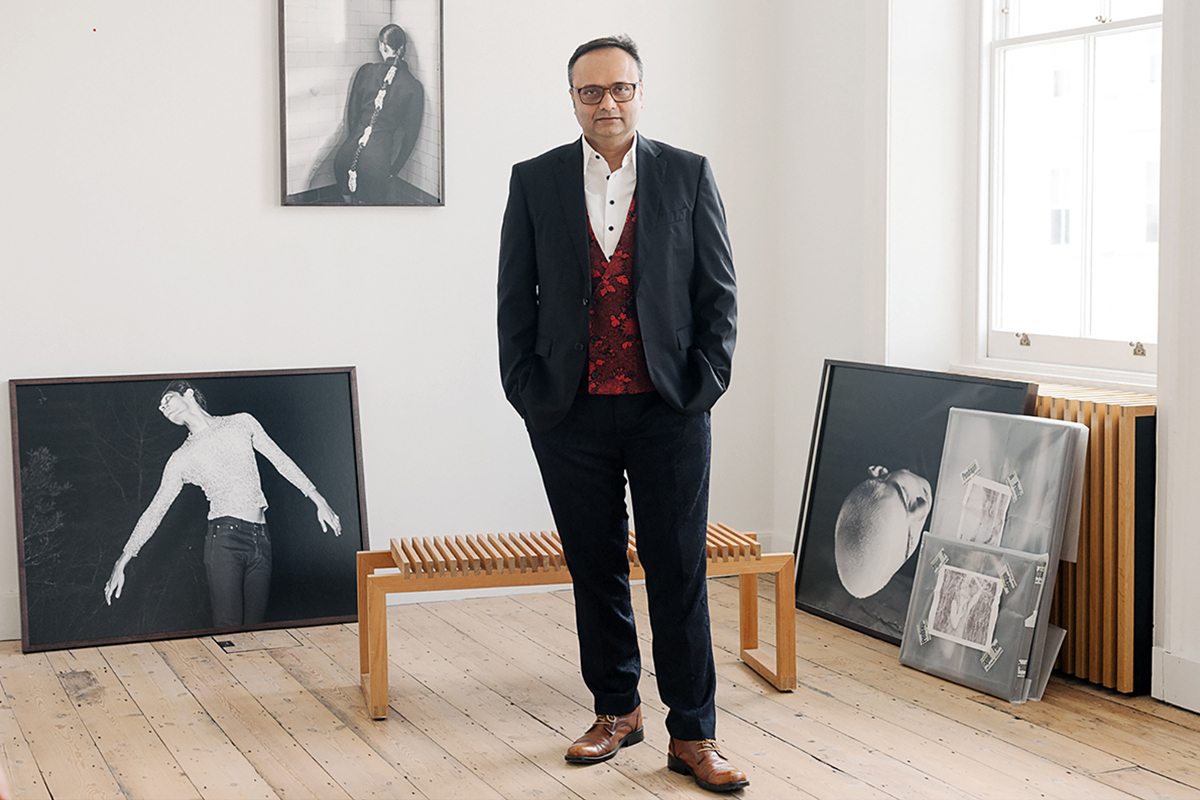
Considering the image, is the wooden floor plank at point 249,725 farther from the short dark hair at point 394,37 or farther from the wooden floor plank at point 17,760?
the short dark hair at point 394,37

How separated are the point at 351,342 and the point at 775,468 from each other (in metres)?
1.79

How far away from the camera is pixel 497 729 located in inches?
127

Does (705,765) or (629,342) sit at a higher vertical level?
(629,342)

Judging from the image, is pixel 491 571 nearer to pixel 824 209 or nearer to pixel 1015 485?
pixel 1015 485

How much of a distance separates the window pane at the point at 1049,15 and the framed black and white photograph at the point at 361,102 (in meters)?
1.98

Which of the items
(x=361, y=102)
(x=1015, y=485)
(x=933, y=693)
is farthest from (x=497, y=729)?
(x=361, y=102)

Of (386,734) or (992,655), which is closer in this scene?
(386,734)

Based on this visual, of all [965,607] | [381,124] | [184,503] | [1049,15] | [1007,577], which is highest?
[1049,15]

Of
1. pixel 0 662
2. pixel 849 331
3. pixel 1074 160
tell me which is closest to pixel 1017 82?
pixel 1074 160

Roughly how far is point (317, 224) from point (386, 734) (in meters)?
1.93

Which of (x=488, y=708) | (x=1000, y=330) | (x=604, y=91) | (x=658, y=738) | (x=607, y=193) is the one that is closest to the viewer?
(x=604, y=91)

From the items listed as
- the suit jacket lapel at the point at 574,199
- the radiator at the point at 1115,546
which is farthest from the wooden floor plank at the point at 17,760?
the radiator at the point at 1115,546

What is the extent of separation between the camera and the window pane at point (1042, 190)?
394 centimetres

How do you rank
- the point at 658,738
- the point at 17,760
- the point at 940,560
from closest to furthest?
1. the point at 17,760
2. the point at 658,738
3. the point at 940,560
